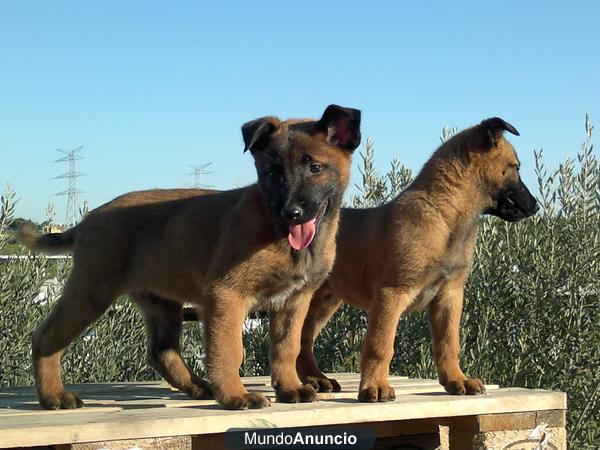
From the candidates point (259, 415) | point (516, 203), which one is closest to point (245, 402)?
point (259, 415)

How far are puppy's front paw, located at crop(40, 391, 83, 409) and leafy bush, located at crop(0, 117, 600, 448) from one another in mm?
2814

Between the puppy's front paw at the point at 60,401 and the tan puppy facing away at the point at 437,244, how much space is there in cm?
148

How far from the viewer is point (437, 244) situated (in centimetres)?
498

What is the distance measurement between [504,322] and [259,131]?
3.93 m

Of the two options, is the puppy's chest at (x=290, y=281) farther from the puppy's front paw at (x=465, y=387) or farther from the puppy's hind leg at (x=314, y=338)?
the puppy's front paw at (x=465, y=387)

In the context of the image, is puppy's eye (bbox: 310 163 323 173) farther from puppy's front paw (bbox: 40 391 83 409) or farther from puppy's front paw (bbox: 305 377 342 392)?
puppy's front paw (bbox: 40 391 83 409)

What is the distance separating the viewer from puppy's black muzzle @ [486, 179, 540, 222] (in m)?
5.20

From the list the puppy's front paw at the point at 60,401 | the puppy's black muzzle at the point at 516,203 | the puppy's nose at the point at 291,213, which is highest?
the puppy's black muzzle at the point at 516,203

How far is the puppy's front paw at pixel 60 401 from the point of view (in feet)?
15.1

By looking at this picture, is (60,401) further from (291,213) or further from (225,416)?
(291,213)

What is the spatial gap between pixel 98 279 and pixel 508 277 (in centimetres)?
398

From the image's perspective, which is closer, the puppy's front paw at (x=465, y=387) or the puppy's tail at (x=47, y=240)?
the puppy's front paw at (x=465, y=387)

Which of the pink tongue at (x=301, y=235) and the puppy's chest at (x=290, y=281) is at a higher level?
the pink tongue at (x=301, y=235)

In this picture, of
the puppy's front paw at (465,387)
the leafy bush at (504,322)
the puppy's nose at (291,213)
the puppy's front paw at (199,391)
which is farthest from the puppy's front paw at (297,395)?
the leafy bush at (504,322)
